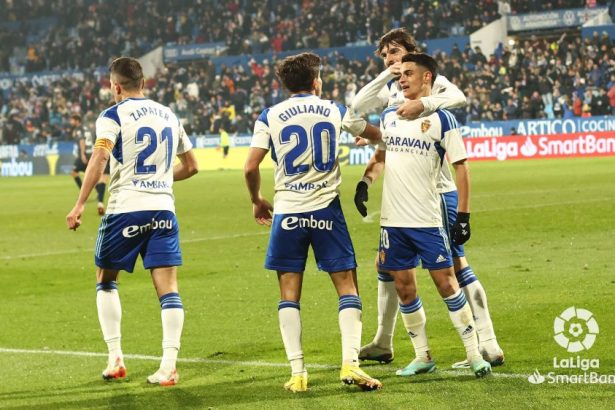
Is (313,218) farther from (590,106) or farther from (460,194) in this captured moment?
(590,106)

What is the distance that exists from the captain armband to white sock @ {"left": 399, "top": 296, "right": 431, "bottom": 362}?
83.7 inches

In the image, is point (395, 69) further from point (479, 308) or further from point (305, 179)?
point (479, 308)

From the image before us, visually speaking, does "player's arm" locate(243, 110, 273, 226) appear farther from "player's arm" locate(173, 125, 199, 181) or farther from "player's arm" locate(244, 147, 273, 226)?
"player's arm" locate(173, 125, 199, 181)

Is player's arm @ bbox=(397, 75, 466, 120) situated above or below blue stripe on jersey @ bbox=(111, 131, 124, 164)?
above

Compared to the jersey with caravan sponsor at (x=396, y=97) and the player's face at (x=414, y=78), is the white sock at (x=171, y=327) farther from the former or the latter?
the player's face at (x=414, y=78)

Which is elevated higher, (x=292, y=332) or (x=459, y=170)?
(x=459, y=170)

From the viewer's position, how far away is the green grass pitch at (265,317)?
22.7 feet

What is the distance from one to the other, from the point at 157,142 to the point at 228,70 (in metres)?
44.6

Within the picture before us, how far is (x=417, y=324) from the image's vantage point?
7371mm

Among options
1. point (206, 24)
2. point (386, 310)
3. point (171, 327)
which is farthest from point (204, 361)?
point (206, 24)

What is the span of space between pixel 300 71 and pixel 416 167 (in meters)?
0.94

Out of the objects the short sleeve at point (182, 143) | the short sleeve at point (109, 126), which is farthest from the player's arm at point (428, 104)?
the short sleeve at point (109, 126)

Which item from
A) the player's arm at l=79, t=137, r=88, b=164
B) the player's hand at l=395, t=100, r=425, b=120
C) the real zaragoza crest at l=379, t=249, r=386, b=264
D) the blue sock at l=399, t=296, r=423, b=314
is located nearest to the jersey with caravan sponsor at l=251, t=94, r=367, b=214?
the player's hand at l=395, t=100, r=425, b=120

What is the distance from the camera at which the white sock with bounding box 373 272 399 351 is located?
25.9 ft
